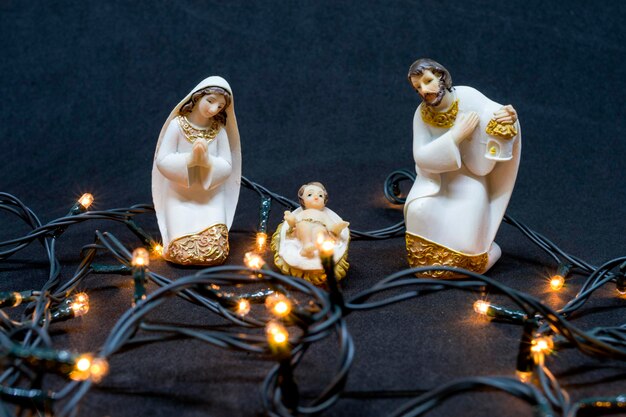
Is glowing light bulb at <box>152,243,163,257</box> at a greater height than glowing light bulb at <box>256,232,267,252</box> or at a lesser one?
lesser

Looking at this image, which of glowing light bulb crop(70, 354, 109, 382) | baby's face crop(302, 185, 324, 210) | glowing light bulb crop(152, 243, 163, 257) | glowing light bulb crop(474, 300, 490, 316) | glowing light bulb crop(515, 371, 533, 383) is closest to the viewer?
glowing light bulb crop(70, 354, 109, 382)

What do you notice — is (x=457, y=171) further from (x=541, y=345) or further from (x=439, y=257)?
(x=541, y=345)

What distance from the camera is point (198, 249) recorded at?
2072 millimetres

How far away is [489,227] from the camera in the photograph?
203cm

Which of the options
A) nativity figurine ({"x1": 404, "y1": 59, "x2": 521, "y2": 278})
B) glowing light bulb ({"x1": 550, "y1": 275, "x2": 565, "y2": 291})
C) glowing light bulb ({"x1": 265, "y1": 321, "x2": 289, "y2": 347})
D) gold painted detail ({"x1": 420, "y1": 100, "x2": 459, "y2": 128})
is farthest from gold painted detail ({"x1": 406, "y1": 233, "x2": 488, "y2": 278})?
glowing light bulb ({"x1": 265, "y1": 321, "x2": 289, "y2": 347})

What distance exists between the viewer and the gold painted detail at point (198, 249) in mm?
2072

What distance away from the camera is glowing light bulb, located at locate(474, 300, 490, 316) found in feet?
5.78

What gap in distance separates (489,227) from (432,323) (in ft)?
1.19

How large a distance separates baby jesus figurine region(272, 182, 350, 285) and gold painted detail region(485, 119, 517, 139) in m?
0.42

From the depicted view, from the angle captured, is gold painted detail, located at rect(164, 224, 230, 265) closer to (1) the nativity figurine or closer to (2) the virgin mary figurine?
(2) the virgin mary figurine

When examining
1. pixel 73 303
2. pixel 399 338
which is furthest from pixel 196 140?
pixel 399 338

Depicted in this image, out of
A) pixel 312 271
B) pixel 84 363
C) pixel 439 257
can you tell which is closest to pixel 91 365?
pixel 84 363

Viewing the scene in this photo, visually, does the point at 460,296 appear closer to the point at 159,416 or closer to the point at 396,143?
the point at 159,416

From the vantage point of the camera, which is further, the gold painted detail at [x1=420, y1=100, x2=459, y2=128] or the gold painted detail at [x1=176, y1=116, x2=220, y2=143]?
the gold painted detail at [x1=176, y1=116, x2=220, y2=143]
